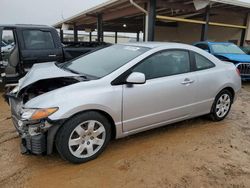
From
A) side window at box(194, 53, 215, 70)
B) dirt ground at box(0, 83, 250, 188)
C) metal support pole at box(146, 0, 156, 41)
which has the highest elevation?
metal support pole at box(146, 0, 156, 41)

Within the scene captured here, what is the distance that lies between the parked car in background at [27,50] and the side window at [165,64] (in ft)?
11.8

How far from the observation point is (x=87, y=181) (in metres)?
2.51

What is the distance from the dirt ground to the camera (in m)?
2.53

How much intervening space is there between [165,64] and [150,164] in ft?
4.99

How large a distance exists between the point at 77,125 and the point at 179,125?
7.18 ft

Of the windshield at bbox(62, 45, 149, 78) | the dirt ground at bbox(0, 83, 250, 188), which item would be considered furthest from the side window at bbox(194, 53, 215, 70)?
the dirt ground at bbox(0, 83, 250, 188)

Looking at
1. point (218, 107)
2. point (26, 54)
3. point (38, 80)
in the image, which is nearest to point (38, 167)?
point (38, 80)

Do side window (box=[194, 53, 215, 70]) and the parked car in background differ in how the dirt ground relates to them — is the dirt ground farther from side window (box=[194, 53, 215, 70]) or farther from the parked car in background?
the parked car in background

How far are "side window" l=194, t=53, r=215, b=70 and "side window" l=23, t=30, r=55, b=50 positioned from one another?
3945 mm

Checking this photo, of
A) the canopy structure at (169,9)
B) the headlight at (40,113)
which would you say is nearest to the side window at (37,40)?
the canopy structure at (169,9)

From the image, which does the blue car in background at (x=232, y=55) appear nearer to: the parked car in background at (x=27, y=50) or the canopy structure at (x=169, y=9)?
the canopy structure at (x=169, y=9)

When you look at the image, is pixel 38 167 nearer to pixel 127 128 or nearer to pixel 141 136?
pixel 127 128

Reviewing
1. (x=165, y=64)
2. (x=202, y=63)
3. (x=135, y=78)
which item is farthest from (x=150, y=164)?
(x=202, y=63)

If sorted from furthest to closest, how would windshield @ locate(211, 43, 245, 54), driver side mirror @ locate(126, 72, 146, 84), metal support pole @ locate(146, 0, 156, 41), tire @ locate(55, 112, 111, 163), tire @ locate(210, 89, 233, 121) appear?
windshield @ locate(211, 43, 245, 54)
metal support pole @ locate(146, 0, 156, 41)
tire @ locate(210, 89, 233, 121)
driver side mirror @ locate(126, 72, 146, 84)
tire @ locate(55, 112, 111, 163)
